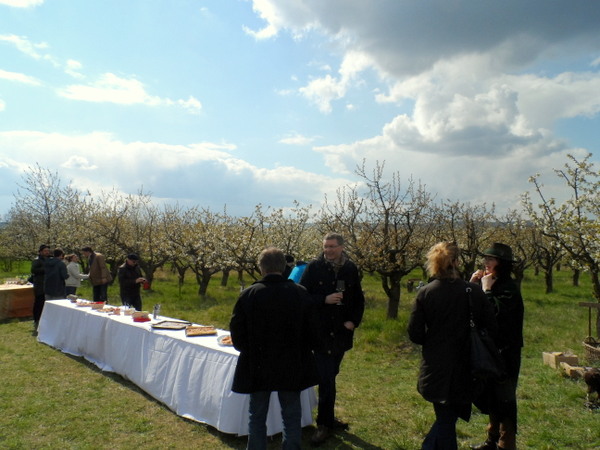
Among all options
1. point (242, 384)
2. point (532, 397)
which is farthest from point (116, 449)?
point (532, 397)

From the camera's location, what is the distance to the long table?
4.01 m

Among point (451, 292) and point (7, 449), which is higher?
point (451, 292)

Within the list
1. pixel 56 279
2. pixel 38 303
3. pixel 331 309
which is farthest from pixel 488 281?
pixel 38 303

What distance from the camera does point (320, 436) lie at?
3.93 m

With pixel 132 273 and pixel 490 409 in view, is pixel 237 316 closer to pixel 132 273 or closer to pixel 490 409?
pixel 490 409

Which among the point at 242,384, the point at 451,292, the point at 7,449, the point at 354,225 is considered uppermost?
the point at 354,225

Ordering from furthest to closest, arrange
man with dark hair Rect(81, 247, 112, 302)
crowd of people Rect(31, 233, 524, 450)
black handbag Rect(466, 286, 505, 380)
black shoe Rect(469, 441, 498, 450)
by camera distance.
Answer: man with dark hair Rect(81, 247, 112, 302), black shoe Rect(469, 441, 498, 450), crowd of people Rect(31, 233, 524, 450), black handbag Rect(466, 286, 505, 380)

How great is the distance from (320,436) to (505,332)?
1892 mm

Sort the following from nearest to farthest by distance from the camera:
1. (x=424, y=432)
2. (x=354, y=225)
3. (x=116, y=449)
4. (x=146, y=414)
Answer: (x=116, y=449)
(x=424, y=432)
(x=146, y=414)
(x=354, y=225)

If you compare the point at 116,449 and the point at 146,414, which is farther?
the point at 146,414

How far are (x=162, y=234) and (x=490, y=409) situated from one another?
1680 cm

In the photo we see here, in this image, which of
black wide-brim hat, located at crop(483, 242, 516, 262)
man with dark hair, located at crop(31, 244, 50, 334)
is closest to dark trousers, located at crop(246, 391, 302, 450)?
black wide-brim hat, located at crop(483, 242, 516, 262)

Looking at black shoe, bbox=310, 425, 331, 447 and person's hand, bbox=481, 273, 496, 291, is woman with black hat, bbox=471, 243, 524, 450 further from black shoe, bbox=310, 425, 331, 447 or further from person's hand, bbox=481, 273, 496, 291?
black shoe, bbox=310, 425, 331, 447

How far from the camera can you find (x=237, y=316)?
3.11 metres
